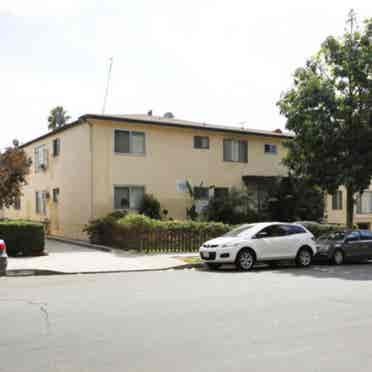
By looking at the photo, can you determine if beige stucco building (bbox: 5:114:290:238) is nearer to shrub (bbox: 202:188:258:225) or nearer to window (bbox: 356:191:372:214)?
shrub (bbox: 202:188:258:225)

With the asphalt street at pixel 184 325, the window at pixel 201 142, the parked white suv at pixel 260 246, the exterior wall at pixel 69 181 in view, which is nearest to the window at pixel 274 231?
the parked white suv at pixel 260 246

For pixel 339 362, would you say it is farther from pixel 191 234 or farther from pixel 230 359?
pixel 191 234

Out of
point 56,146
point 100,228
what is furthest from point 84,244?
point 56,146

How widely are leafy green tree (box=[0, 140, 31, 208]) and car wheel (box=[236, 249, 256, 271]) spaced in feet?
38.2

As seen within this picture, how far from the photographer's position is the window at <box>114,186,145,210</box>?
75.4 feet

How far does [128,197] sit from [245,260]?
9652mm

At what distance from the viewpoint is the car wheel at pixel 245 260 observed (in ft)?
48.8

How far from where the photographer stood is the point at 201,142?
25578mm

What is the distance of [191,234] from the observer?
1989cm

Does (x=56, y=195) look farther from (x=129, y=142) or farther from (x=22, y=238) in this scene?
(x=22, y=238)

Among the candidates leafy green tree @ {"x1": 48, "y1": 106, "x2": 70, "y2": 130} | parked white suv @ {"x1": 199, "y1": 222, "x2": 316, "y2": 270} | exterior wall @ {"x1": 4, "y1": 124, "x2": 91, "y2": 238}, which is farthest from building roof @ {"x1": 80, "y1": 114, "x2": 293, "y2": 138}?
leafy green tree @ {"x1": 48, "y1": 106, "x2": 70, "y2": 130}

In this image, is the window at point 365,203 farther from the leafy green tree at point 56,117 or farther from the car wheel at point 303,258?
the leafy green tree at point 56,117

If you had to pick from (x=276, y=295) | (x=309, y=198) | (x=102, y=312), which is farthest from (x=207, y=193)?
(x=102, y=312)

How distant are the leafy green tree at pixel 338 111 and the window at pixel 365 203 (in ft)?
41.7
